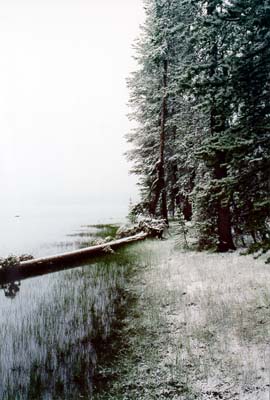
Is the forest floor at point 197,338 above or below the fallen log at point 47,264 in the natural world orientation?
below

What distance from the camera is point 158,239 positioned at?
66.6 ft

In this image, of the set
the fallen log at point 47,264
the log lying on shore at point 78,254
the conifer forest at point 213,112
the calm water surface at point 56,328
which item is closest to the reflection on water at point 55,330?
the calm water surface at point 56,328

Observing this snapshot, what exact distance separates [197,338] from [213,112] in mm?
9155

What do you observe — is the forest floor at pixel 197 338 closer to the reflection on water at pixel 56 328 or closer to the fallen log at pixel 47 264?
the reflection on water at pixel 56 328

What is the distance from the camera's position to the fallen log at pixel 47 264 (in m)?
14.0

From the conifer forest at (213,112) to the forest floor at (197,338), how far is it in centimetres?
160

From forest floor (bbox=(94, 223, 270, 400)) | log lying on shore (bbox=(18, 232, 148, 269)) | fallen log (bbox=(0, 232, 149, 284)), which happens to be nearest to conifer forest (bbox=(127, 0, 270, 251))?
forest floor (bbox=(94, 223, 270, 400))

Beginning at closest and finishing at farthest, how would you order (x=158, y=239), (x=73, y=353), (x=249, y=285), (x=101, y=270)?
(x=73, y=353) < (x=249, y=285) < (x=101, y=270) < (x=158, y=239)

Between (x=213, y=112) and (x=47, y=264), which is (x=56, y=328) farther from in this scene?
(x=213, y=112)

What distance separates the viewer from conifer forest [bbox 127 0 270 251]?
6719mm

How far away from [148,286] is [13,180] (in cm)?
18900

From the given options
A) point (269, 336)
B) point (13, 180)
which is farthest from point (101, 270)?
point (13, 180)

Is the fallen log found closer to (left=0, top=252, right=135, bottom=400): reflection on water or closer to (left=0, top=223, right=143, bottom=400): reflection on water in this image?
(left=0, top=223, right=143, bottom=400): reflection on water

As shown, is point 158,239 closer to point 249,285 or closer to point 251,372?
point 249,285
